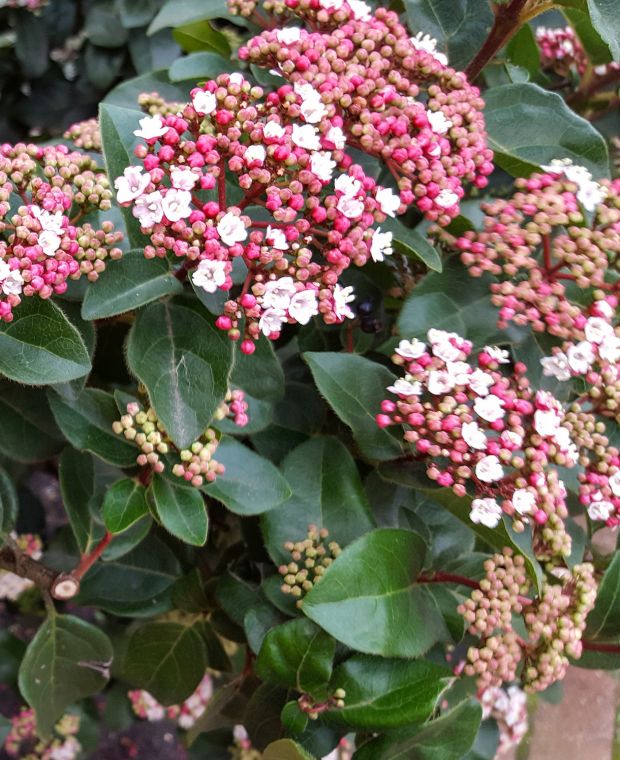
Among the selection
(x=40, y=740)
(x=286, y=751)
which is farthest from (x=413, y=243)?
(x=40, y=740)

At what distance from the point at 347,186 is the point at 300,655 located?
428mm

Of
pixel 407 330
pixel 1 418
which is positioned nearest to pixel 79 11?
pixel 1 418

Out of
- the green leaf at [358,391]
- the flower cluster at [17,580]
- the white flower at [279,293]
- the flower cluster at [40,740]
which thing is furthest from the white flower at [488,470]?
the flower cluster at [40,740]

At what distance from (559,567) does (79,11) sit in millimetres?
1323

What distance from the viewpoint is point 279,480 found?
2.56 ft

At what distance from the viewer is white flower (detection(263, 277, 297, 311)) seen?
2.13ft

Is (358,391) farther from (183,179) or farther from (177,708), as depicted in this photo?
(177,708)

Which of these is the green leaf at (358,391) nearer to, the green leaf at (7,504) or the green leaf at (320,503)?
the green leaf at (320,503)

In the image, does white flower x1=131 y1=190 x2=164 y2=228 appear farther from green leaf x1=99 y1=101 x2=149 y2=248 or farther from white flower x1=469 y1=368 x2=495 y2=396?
white flower x1=469 y1=368 x2=495 y2=396

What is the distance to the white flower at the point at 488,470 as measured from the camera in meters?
0.69

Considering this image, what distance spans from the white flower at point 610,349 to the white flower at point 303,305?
25 centimetres

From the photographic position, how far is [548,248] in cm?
77

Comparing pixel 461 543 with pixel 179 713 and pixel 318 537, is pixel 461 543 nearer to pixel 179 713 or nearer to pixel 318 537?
pixel 318 537

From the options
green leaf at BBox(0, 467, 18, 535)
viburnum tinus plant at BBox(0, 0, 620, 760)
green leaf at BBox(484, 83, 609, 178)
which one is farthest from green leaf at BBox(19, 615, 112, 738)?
green leaf at BBox(484, 83, 609, 178)
